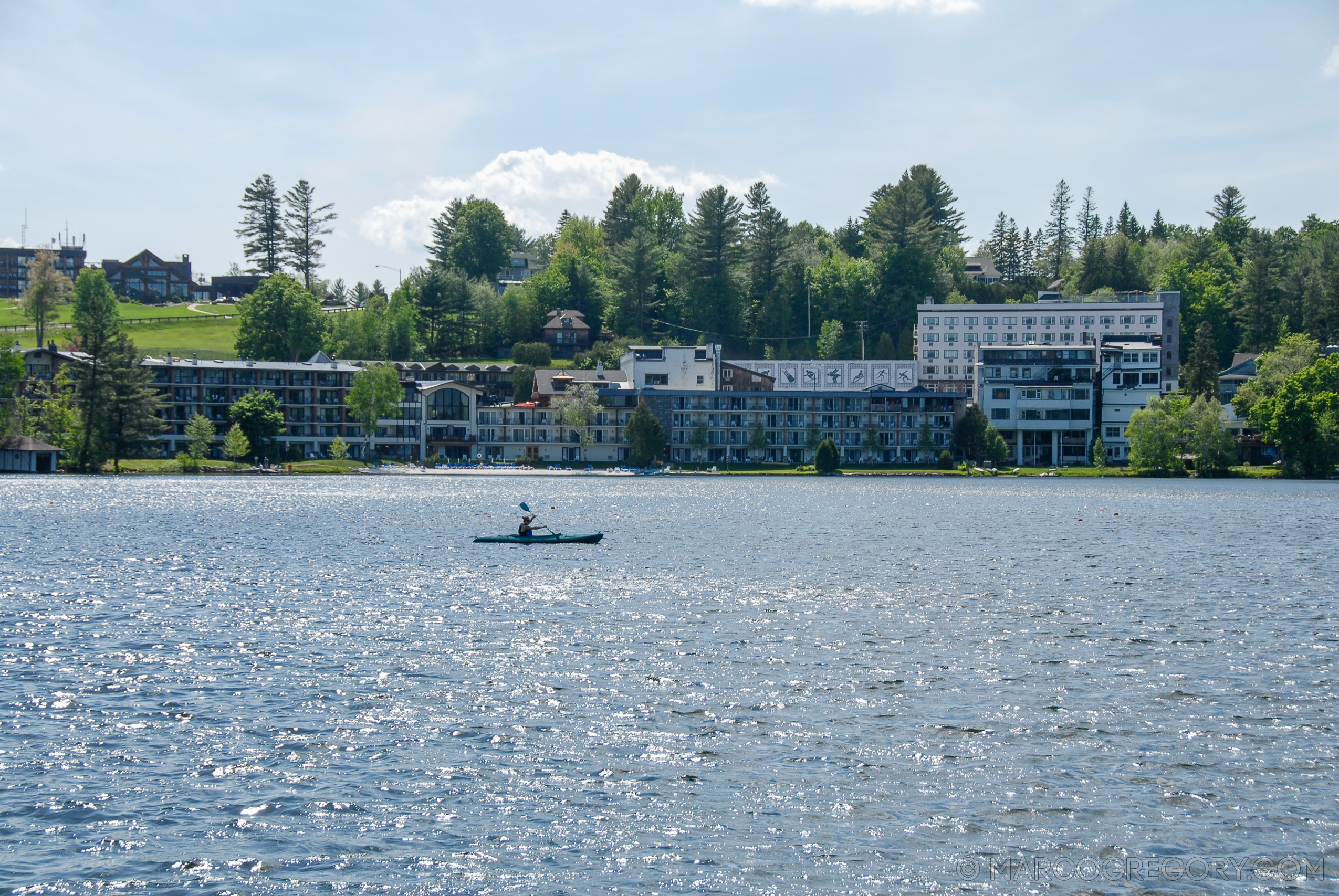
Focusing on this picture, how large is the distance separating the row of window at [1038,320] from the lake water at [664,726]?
13973 cm

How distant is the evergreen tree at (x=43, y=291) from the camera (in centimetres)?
18588

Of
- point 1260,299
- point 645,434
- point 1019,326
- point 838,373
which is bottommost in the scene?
point 645,434

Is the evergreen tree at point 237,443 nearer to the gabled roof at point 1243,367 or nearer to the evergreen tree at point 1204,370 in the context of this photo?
the evergreen tree at point 1204,370

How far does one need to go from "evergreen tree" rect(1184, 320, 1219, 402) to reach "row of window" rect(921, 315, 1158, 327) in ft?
43.2

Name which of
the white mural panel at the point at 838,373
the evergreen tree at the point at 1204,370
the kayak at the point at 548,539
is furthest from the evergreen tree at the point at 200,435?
the evergreen tree at the point at 1204,370

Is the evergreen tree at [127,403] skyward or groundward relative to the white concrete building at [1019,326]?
groundward

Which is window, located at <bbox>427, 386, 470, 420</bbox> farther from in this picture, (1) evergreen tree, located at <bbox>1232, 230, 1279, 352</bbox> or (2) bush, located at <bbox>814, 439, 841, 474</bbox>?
(1) evergreen tree, located at <bbox>1232, 230, 1279, 352</bbox>

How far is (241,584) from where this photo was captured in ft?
164

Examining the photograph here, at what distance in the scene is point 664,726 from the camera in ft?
85.4

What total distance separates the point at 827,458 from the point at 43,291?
128 m

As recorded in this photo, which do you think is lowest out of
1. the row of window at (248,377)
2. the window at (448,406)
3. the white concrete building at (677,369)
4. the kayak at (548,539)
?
the kayak at (548,539)

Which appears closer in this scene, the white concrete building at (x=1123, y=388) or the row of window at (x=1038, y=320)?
the white concrete building at (x=1123, y=388)

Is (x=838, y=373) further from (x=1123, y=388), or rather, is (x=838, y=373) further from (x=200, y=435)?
(x=200, y=435)

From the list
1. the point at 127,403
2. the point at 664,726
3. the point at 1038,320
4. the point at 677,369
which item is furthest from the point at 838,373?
the point at 664,726
